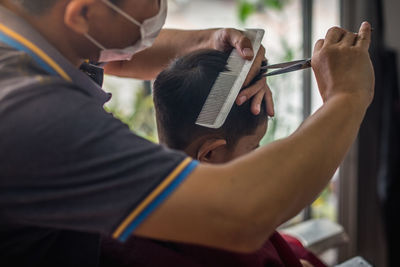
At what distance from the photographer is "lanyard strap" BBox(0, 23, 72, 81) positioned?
0.64 m

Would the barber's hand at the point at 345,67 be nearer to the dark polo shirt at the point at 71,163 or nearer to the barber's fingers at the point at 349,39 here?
the barber's fingers at the point at 349,39

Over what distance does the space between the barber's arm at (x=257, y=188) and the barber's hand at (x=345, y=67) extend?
3 cm

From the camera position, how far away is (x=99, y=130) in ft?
1.88

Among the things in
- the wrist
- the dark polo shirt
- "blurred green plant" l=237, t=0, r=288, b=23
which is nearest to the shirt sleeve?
the dark polo shirt

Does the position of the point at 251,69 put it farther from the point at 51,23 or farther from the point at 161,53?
the point at 51,23

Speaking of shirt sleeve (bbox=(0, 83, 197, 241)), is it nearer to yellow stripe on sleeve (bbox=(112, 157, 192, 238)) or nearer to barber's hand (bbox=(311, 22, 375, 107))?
yellow stripe on sleeve (bbox=(112, 157, 192, 238))

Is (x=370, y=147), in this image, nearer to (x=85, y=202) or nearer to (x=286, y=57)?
(x=286, y=57)

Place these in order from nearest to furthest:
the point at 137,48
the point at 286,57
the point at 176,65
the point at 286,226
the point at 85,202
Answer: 1. the point at 85,202
2. the point at 137,48
3. the point at 176,65
4. the point at 286,57
5. the point at 286,226

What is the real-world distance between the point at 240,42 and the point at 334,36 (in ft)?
0.88

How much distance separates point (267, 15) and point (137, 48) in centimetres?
179

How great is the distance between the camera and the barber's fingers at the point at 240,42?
0.98 m

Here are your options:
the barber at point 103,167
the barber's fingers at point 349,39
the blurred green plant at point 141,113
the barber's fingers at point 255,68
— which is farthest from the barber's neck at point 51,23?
the blurred green plant at point 141,113

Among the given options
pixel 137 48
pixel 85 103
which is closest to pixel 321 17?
pixel 137 48

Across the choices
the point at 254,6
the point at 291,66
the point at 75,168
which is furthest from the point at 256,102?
the point at 254,6
